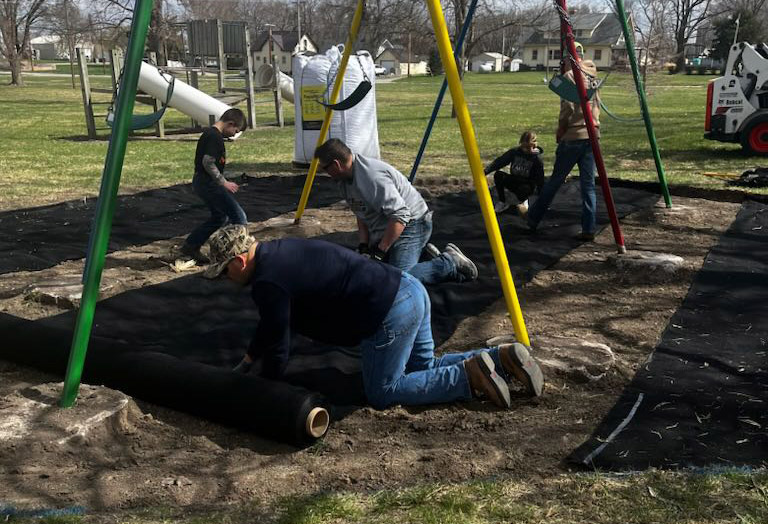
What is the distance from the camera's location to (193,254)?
664cm

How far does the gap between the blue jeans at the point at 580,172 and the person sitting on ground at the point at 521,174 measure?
2.94 feet

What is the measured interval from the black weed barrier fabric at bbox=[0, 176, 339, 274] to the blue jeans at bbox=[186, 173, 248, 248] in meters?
1.02

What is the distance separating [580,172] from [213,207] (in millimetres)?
3395

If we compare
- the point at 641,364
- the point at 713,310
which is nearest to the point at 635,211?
the point at 713,310

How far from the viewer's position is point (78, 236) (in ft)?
24.6

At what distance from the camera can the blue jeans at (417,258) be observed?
5.51 metres

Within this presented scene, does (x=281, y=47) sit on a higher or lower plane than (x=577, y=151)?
higher

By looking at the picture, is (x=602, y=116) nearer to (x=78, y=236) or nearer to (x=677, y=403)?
(x=78, y=236)

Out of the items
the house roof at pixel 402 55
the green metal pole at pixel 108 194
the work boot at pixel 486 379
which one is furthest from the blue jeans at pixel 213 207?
the house roof at pixel 402 55

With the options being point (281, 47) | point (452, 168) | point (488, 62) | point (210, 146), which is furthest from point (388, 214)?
point (488, 62)

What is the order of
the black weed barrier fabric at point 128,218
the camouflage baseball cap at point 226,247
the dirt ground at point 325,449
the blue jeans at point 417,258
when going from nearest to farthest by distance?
the dirt ground at point 325,449 → the camouflage baseball cap at point 226,247 → the blue jeans at point 417,258 → the black weed barrier fabric at point 128,218

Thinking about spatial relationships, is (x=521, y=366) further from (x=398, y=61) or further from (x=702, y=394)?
(x=398, y=61)

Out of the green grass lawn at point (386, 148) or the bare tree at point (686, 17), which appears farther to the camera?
the bare tree at point (686, 17)

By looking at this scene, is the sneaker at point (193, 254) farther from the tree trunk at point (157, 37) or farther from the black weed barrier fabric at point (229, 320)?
the tree trunk at point (157, 37)
